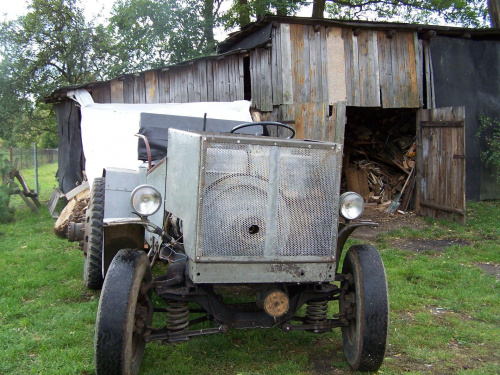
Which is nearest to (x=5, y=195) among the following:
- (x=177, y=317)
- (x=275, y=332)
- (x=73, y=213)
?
(x=73, y=213)

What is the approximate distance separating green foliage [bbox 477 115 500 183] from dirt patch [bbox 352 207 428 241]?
2316 millimetres

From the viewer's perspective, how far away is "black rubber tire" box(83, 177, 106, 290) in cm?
487

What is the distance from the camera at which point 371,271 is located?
11.9ft

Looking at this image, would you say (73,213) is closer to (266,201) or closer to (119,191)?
(119,191)

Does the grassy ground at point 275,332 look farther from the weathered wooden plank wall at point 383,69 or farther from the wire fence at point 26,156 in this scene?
the wire fence at point 26,156

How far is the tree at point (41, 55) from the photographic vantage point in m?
15.3

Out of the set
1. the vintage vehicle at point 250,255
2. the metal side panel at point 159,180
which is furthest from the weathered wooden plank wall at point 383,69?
the vintage vehicle at point 250,255

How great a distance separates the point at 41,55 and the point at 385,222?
11967mm

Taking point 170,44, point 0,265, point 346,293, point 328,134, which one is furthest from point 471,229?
point 170,44

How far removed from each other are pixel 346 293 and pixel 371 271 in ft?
1.01

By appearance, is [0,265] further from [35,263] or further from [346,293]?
[346,293]

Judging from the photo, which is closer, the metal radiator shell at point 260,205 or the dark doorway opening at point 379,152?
the metal radiator shell at point 260,205

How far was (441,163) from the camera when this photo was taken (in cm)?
A: 1023

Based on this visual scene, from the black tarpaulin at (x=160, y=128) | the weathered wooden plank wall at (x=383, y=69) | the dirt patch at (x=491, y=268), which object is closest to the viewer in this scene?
the black tarpaulin at (x=160, y=128)
